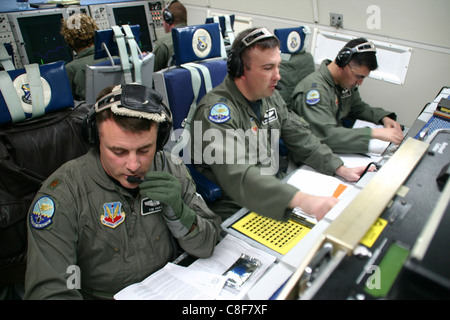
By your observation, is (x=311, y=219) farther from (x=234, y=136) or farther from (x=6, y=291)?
(x=6, y=291)

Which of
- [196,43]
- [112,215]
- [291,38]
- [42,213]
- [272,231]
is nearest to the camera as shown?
[42,213]

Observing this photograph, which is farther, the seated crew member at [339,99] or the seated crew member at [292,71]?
the seated crew member at [292,71]

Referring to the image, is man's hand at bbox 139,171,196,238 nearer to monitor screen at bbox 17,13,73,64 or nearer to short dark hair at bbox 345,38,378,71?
short dark hair at bbox 345,38,378,71

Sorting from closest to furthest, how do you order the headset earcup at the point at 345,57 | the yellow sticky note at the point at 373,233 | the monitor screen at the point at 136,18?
the yellow sticky note at the point at 373,233, the headset earcup at the point at 345,57, the monitor screen at the point at 136,18

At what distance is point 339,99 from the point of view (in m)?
→ 2.17

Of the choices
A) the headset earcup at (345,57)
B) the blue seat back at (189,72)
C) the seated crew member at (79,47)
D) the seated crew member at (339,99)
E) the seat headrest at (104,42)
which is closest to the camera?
the blue seat back at (189,72)

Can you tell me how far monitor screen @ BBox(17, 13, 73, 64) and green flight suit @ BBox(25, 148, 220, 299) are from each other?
8.16 ft

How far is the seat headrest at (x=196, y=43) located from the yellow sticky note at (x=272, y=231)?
98 centimetres

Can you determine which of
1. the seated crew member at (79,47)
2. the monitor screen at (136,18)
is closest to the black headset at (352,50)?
the seated crew member at (79,47)

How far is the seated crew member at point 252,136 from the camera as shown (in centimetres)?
118

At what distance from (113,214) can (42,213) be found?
0.20m

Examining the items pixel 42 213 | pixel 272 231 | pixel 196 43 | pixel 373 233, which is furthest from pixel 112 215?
pixel 196 43

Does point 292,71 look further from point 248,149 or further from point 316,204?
point 316,204

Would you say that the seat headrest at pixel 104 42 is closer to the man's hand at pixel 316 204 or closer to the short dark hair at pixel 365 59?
the short dark hair at pixel 365 59
